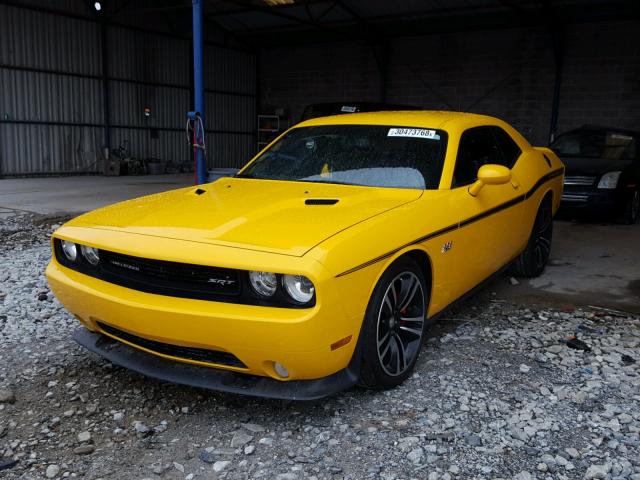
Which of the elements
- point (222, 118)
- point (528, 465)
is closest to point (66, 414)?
point (528, 465)

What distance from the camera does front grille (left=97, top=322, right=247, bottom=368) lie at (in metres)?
2.47

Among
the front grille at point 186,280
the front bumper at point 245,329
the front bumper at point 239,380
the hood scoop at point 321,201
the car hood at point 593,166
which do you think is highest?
the car hood at point 593,166

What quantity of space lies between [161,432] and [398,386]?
1207 mm

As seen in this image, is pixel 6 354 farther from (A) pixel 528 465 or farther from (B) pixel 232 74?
(B) pixel 232 74

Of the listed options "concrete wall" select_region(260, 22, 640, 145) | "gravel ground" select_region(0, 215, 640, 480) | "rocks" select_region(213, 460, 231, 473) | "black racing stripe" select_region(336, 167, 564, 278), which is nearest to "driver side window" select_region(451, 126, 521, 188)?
"black racing stripe" select_region(336, 167, 564, 278)

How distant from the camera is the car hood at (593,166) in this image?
809 cm

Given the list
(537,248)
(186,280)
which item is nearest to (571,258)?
Answer: (537,248)

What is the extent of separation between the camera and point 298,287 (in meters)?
2.34

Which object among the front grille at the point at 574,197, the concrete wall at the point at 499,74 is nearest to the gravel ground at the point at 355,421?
the front grille at the point at 574,197

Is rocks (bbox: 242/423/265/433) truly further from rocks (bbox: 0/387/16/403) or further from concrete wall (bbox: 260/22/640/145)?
concrete wall (bbox: 260/22/640/145)

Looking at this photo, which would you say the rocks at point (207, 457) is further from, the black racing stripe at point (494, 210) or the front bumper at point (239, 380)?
the black racing stripe at point (494, 210)

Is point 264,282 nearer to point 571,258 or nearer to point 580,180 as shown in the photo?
point 571,258

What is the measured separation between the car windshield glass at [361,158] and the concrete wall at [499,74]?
13.0 metres

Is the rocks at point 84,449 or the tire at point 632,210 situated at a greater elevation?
the tire at point 632,210
